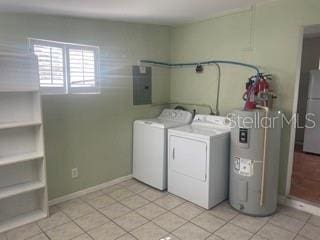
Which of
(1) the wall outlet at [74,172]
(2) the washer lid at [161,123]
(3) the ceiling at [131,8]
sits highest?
(3) the ceiling at [131,8]

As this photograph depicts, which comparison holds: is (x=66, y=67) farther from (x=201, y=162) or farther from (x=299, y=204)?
(x=299, y=204)

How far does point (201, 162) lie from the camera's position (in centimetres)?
288

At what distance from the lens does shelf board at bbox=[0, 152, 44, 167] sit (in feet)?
8.01

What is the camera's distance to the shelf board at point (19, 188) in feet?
8.16

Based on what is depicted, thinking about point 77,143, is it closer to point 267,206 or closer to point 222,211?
point 222,211

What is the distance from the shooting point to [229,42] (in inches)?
129

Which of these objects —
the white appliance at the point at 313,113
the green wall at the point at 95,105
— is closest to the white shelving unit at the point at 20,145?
the green wall at the point at 95,105

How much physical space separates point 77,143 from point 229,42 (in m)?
2.35

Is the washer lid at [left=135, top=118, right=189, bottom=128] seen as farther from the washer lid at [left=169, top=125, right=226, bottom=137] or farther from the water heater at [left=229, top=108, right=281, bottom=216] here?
the water heater at [left=229, top=108, right=281, bottom=216]

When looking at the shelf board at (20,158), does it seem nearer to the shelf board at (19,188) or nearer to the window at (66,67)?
the shelf board at (19,188)

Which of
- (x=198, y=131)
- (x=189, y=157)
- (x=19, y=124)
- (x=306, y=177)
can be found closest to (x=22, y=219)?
(x=19, y=124)

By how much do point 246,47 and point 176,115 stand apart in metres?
1.33

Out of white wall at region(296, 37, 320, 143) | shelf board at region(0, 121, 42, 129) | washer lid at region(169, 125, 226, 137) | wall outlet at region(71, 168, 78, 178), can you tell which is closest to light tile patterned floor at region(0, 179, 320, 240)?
wall outlet at region(71, 168, 78, 178)

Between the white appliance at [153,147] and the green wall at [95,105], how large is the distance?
0.17 m
